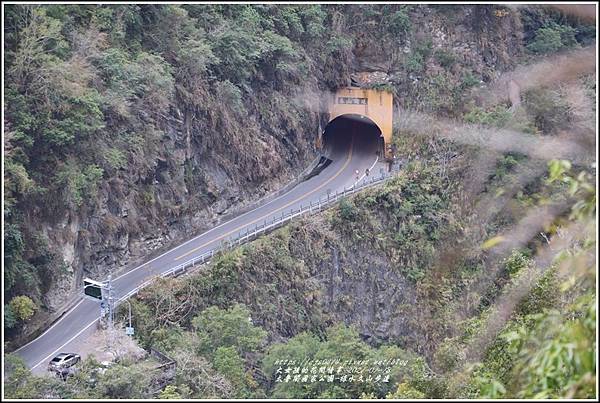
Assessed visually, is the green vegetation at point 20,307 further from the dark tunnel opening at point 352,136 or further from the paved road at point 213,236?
the dark tunnel opening at point 352,136

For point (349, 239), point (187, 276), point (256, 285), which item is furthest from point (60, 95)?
point (349, 239)

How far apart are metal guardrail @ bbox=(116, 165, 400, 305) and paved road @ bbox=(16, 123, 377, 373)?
10.4 inches

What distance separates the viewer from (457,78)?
94.2 ft

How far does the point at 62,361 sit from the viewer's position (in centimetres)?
1580

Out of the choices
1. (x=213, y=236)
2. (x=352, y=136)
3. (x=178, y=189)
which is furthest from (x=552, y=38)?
(x=178, y=189)

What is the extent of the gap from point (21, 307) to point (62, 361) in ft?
4.14

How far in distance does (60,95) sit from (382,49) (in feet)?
45.3

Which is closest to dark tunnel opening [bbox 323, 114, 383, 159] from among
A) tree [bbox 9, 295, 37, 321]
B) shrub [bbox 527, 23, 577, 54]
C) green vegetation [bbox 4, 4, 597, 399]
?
green vegetation [bbox 4, 4, 597, 399]

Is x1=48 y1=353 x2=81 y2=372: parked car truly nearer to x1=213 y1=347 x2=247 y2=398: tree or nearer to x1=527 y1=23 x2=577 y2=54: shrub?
x1=213 y1=347 x2=247 y2=398: tree

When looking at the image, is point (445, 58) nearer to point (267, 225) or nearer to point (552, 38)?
point (552, 38)

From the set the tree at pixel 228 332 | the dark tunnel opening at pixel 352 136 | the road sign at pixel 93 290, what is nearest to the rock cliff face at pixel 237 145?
the road sign at pixel 93 290

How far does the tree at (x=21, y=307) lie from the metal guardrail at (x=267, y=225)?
2164 millimetres

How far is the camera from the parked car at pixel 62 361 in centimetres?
1565

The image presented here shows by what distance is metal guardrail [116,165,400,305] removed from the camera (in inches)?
768
